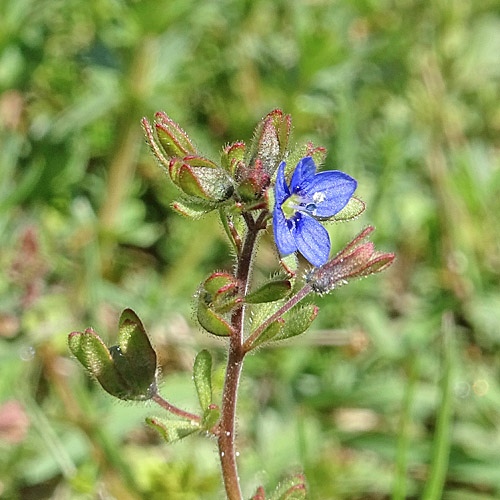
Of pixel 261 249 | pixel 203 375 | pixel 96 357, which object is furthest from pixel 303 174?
pixel 261 249

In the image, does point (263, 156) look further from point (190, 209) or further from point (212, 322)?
point (212, 322)

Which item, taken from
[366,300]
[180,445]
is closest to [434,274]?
[366,300]

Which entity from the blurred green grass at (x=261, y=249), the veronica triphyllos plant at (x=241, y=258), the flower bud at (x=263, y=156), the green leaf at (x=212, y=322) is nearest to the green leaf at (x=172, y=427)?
the veronica triphyllos plant at (x=241, y=258)

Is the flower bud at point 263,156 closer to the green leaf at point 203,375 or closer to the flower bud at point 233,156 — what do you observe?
the flower bud at point 233,156

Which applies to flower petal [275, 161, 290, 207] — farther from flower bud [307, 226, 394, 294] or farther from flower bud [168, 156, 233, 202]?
flower bud [307, 226, 394, 294]

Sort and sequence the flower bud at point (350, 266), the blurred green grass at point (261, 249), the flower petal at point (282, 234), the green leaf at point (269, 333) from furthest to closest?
the blurred green grass at point (261, 249) → the flower bud at point (350, 266) → the green leaf at point (269, 333) → the flower petal at point (282, 234)

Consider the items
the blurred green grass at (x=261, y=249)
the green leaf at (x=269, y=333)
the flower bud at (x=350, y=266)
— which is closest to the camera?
the green leaf at (x=269, y=333)

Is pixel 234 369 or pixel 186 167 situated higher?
pixel 186 167

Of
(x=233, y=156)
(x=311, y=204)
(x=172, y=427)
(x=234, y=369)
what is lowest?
(x=172, y=427)
